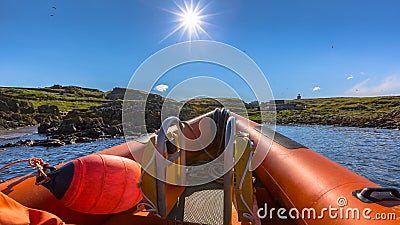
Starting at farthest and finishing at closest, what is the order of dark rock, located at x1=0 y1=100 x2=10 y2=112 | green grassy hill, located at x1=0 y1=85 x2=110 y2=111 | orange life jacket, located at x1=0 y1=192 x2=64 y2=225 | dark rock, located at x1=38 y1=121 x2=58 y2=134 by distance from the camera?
green grassy hill, located at x1=0 y1=85 x2=110 y2=111 → dark rock, located at x1=0 y1=100 x2=10 y2=112 → dark rock, located at x1=38 y1=121 x2=58 y2=134 → orange life jacket, located at x1=0 y1=192 x2=64 y2=225

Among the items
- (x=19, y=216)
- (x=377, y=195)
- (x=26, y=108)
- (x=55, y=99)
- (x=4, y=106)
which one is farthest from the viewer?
(x=55, y=99)

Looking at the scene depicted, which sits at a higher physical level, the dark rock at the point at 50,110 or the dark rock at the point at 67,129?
the dark rock at the point at 50,110

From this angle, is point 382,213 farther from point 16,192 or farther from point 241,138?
point 16,192

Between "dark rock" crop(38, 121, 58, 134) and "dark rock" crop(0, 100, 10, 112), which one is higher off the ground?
"dark rock" crop(0, 100, 10, 112)

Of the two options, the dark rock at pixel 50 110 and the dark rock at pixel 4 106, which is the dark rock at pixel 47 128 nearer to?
the dark rock at pixel 4 106

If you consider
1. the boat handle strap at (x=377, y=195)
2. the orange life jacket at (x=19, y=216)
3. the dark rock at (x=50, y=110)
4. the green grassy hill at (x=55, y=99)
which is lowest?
the boat handle strap at (x=377, y=195)

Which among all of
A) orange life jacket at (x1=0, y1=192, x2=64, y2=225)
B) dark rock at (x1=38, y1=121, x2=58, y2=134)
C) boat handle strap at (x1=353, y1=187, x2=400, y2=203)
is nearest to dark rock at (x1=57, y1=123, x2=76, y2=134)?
dark rock at (x1=38, y1=121, x2=58, y2=134)

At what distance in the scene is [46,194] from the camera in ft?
8.04

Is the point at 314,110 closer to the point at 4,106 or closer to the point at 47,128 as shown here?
the point at 47,128

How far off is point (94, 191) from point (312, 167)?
215 centimetres

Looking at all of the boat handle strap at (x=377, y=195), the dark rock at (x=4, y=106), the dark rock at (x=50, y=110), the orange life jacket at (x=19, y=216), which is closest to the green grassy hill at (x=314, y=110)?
the orange life jacket at (x=19, y=216)

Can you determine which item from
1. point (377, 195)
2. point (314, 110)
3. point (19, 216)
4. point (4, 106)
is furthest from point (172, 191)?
point (314, 110)

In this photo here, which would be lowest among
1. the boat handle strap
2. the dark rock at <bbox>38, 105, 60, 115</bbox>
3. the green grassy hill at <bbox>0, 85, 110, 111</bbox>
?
the boat handle strap

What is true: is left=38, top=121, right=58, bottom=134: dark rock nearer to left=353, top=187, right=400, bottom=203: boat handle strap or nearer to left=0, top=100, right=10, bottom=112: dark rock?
left=0, top=100, right=10, bottom=112: dark rock
